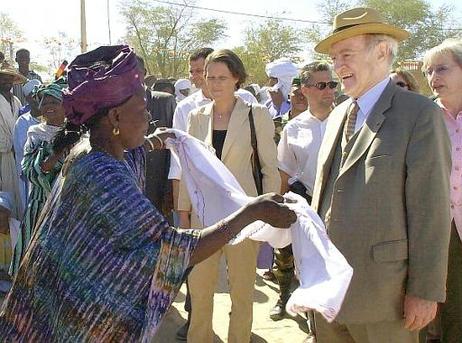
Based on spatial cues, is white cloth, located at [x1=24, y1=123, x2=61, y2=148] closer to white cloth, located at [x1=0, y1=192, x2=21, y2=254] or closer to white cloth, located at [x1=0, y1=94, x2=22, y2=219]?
white cloth, located at [x1=0, y1=192, x2=21, y2=254]

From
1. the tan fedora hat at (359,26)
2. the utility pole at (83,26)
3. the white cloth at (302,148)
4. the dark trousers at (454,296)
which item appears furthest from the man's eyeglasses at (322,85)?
the utility pole at (83,26)

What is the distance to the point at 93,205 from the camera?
6.88 feet

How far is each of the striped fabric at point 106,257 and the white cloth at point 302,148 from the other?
7.62 ft

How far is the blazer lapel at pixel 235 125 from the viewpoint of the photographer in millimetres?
3850

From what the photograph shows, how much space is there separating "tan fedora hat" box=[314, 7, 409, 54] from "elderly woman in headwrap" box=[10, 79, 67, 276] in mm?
2014

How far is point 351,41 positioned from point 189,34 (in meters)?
35.0

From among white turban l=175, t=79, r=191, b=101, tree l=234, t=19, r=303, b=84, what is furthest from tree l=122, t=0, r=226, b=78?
white turban l=175, t=79, r=191, b=101

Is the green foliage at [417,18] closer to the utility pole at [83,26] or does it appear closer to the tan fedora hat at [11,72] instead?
the utility pole at [83,26]

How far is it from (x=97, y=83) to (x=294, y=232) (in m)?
1.01

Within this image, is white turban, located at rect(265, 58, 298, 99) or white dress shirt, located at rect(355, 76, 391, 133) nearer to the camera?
white dress shirt, located at rect(355, 76, 391, 133)

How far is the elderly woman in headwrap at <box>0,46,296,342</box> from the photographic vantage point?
2096mm

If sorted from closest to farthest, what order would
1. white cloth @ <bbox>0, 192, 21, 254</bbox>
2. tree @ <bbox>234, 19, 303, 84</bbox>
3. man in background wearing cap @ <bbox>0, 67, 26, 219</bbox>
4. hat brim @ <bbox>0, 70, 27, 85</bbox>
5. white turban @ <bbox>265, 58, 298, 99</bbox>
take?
white cloth @ <bbox>0, 192, 21, 254</bbox> < man in background wearing cap @ <bbox>0, 67, 26, 219</bbox> < hat brim @ <bbox>0, 70, 27, 85</bbox> < white turban @ <bbox>265, 58, 298, 99</bbox> < tree @ <bbox>234, 19, 303, 84</bbox>

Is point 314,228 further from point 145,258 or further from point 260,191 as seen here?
point 260,191

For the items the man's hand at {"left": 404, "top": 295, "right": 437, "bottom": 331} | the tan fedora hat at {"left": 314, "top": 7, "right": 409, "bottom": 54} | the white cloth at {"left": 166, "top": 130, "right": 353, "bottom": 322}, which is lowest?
the man's hand at {"left": 404, "top": 295, "right": 437, "bottom": 331}
